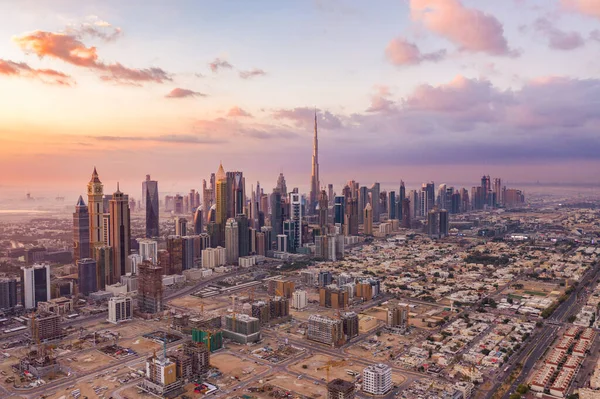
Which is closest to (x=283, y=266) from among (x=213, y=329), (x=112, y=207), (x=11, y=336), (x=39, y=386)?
(x=112, y=207)

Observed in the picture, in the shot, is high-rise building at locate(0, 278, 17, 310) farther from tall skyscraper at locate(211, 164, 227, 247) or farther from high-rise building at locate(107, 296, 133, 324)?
tall skyscraper at locate(211, 164, 227, 247)

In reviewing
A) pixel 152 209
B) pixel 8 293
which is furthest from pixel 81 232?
pixel 152 209

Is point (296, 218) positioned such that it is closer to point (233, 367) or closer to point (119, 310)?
point (119, 310)

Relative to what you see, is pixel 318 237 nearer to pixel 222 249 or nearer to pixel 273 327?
pixel 222 249

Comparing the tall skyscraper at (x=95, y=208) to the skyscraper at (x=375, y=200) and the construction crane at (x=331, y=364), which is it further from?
the skyscraper at (x=375, y=200)

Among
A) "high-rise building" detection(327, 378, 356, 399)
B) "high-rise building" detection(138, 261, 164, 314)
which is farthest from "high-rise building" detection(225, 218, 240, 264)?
"high-rise building" detection(327, 378, 356, 399)

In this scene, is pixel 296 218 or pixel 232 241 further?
pixel 296 218
